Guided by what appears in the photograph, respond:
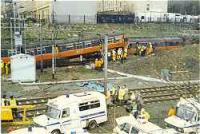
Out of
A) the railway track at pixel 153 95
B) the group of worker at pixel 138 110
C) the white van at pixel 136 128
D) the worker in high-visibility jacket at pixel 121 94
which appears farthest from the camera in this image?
the worker in high-visibility jacket at pixel 121 94

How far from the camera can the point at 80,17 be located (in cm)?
6600

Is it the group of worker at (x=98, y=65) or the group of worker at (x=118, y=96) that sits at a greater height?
the group of worker at (x=98, y=65)

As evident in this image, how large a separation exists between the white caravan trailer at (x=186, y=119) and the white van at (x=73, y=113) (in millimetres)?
3109

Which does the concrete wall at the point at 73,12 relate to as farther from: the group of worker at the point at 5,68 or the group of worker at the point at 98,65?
the group of worker at the point at 5,68

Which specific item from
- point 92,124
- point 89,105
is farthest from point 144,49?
point 89,105

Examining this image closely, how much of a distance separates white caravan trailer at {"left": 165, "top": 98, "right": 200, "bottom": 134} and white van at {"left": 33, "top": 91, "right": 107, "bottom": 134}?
3.11 metres

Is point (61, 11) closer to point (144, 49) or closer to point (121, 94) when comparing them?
point (144, 49)

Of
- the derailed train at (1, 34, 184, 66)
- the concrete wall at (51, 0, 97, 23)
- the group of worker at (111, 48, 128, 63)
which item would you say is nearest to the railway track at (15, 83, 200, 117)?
the derailed train at (1, 34, 184, 66)

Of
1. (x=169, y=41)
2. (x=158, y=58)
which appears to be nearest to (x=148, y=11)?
(x=169, y=41)

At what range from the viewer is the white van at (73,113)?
19.2m

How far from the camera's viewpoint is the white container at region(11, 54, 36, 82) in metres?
29.7

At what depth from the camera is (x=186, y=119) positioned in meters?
19.9

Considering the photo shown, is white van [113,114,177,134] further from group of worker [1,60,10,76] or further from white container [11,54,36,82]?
group of worker [1,60,10,76]

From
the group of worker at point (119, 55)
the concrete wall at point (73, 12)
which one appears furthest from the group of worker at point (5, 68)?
the concrete wall at point (73, 12)
